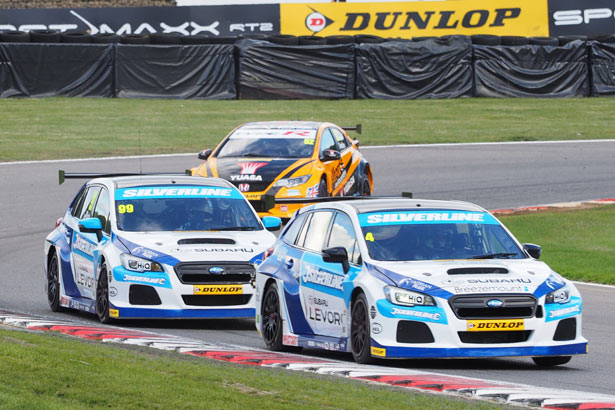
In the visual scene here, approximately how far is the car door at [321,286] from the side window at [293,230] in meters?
0.23

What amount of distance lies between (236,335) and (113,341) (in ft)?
6.05

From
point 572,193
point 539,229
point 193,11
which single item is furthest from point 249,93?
point 539,229

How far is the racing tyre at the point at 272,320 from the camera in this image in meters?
11.6

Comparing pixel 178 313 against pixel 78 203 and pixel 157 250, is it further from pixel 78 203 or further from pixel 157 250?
pixel 78 203

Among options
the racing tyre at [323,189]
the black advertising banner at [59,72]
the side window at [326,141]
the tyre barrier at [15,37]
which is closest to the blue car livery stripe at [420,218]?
the racing tyre at [323,189]

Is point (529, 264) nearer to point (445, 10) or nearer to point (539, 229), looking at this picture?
point (539, 229)

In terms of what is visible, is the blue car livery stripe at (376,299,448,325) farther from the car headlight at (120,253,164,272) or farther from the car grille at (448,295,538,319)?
the car headlight at (120,253,164,272)

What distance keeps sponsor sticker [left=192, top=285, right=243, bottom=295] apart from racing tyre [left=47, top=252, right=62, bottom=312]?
236 centimetres

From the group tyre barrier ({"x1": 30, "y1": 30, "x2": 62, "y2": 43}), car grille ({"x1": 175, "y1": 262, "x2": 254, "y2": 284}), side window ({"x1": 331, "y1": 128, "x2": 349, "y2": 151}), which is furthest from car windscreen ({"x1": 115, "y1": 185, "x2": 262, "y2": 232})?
tyre barrier ({"x1": 30, "y1": 30, "x2": 62, "y2": 43})

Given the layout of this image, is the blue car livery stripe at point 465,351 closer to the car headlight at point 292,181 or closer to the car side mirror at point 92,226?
the car side mirror at point 92,226

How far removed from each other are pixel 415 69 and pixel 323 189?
66.8 ft

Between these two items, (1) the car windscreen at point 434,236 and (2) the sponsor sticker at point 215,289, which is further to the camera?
(2) the sponsor sticker at point 215,289

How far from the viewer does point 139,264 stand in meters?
13.0

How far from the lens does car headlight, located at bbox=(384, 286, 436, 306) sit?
32.9ft
